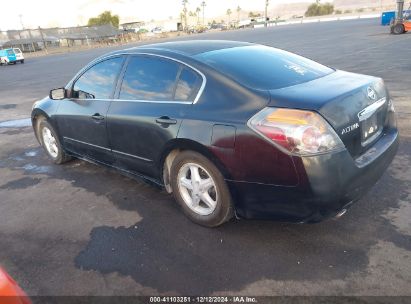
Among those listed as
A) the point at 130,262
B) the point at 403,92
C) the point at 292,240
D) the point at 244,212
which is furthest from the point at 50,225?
the point at 403,92

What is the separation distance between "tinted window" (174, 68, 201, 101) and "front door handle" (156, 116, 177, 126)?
0.21m

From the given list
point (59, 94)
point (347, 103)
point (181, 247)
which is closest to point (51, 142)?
point (59, 94)

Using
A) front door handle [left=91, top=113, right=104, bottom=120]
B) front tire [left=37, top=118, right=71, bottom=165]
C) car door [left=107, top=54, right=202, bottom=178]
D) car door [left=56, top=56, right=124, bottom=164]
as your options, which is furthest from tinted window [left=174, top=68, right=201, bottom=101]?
front tire [left=37, top=118, right=71, bottom=165]

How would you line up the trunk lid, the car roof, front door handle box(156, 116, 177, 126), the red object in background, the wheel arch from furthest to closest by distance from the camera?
the car roof
front door handle box(156, 116, 177, 126)
the wheel arch
the trunk lid
the red object in background

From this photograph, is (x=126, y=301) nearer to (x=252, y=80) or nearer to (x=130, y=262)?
(x=130, y=262)

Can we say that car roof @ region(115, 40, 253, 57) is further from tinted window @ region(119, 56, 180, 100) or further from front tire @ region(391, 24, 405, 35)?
front tire @ region(391, 24, 405, 35)

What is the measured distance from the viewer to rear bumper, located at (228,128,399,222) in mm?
2807

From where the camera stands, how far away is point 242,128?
9.89ft

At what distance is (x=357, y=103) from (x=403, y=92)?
622cm

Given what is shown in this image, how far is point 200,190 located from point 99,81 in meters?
1.98

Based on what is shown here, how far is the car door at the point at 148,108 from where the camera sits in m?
3.55

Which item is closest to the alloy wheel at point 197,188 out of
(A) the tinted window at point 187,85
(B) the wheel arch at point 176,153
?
(B) the wheel arch at point 176,153

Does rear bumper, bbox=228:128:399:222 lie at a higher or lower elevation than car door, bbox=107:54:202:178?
lower

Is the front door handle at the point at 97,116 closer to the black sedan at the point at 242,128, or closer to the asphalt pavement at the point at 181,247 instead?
the black sedan at the point at 242,128
